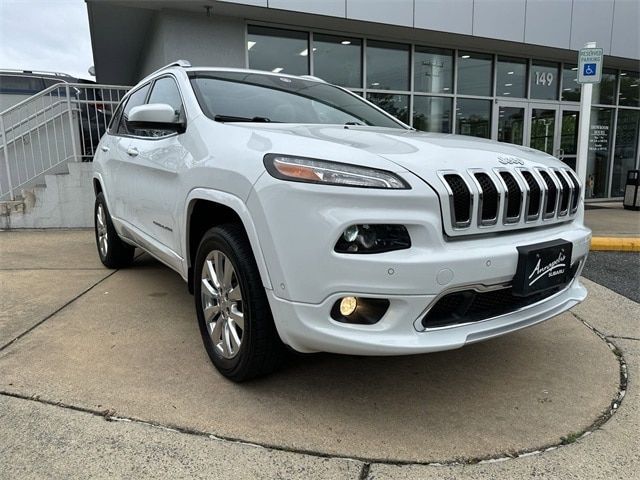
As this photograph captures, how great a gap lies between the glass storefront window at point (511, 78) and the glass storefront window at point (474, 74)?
0.27 metres

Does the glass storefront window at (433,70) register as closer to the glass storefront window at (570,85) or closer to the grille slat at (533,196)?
the glass storefront window at (570,85)

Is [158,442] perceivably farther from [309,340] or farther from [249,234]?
[249,234]

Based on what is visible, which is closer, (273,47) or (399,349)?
(399,349)

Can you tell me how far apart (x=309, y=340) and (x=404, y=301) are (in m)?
0.43

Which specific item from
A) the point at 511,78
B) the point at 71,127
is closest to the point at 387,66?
the point at 511,78

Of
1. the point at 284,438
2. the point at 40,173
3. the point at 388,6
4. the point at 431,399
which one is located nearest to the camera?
the point at 284,438

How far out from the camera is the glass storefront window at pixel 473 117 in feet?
34.8

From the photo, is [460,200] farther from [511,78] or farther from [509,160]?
[511,78]

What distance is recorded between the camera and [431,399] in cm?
253

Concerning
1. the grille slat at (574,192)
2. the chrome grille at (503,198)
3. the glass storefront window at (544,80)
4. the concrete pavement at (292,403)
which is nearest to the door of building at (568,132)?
the glass storefront window at (544,80)

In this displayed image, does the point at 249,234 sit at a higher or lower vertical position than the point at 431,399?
higher

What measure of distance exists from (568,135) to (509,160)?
1092 centimetres

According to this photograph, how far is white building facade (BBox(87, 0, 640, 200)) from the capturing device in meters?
7.96

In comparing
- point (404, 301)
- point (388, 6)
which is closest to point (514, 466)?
point (404, 301)
